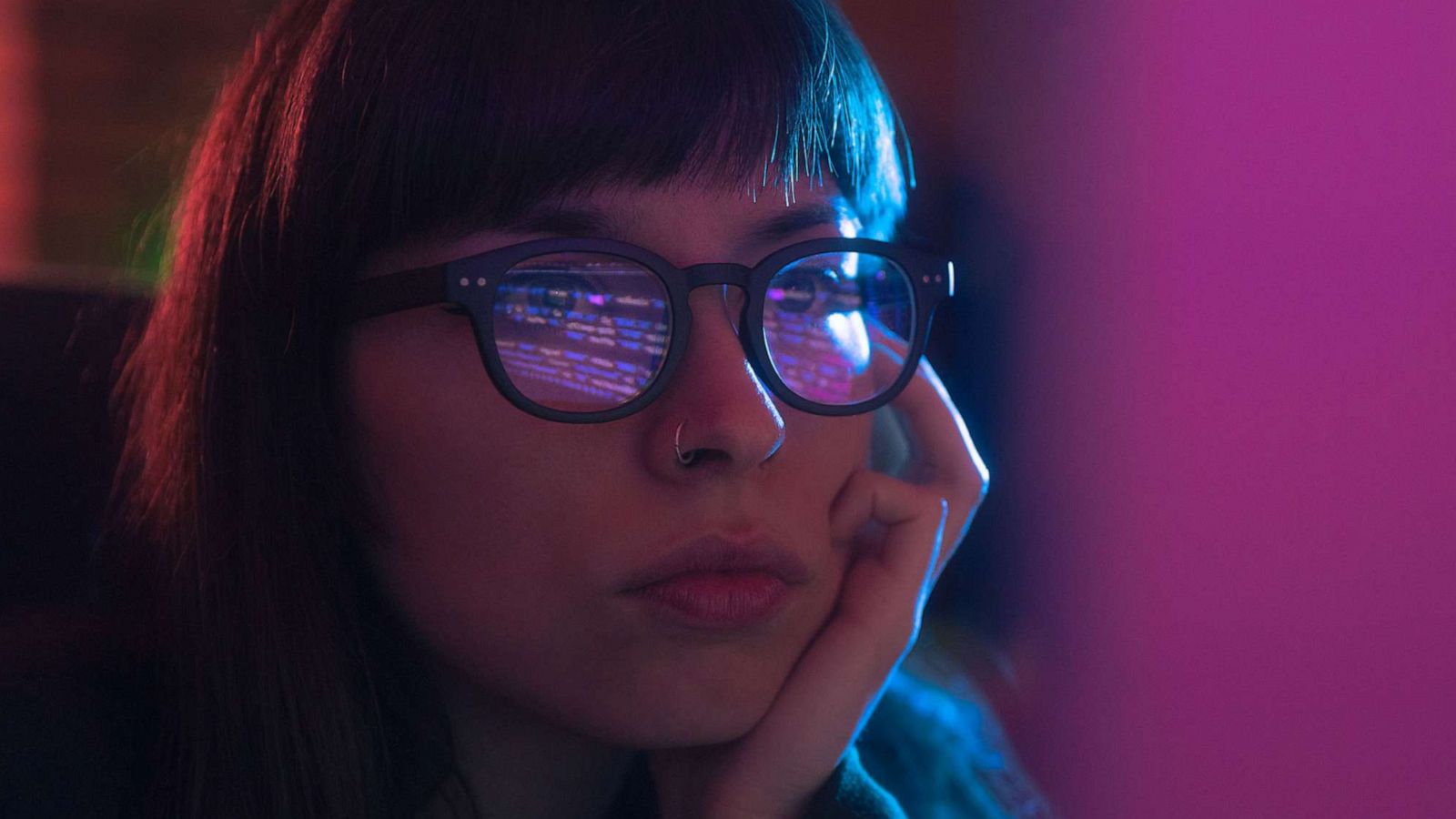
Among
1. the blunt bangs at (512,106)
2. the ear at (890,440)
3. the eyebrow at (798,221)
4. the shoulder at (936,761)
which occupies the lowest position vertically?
the shoulder at (936,761)

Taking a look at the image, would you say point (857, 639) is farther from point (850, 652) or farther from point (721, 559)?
point (721, 559)

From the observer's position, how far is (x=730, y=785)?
106 cm

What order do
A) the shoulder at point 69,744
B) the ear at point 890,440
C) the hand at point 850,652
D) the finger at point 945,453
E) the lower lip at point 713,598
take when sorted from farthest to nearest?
the ear at point 890,440 → the finger at point 945,453 → the hand at point 850,652 → the lower lip at point 713,598 → the shoulder at point 69,744

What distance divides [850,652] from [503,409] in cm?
49

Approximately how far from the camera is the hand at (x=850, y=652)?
3.49 feet

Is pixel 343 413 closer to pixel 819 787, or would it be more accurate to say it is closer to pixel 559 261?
pixel 559 261

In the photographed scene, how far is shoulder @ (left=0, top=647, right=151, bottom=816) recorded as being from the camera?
84 centimetres

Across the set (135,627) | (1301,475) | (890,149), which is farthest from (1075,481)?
(135,627)

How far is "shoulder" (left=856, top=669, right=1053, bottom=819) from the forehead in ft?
2.43

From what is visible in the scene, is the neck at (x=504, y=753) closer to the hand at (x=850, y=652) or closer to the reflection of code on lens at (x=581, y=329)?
the hand at (x=850, y=652)

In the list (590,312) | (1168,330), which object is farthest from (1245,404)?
(590,312)

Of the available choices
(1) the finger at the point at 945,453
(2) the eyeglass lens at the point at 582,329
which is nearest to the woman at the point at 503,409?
(2) the eyeglass lens at the point at 582,329

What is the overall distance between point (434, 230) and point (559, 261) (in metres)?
0.13

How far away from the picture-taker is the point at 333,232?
94 centimetres
